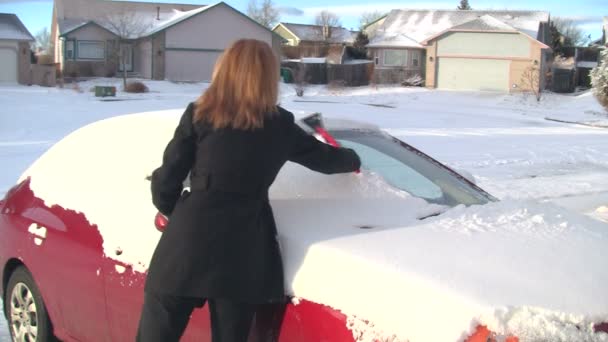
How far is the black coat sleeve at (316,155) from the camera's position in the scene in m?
3.02

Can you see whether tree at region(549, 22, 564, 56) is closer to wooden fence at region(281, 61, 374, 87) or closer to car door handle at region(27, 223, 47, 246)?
wooden fence at region(281, 61, 374, 87)

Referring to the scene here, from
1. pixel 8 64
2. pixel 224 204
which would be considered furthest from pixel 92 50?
pixel 224 204

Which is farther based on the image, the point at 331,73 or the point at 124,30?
the point at 331,73

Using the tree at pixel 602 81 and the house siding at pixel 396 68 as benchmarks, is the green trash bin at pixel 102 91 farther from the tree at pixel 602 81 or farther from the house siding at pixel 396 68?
the house siding at pixel 396 68

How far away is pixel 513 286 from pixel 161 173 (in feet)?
4.52

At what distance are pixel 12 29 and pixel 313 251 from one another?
4673cm

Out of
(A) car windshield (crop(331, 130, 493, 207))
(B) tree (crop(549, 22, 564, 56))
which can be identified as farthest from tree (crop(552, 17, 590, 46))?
(A) car windshield (crop(331, 130, 493, 207))

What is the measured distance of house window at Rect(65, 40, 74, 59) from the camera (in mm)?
50406

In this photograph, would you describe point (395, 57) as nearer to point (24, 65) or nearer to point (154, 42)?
point (154, 42)

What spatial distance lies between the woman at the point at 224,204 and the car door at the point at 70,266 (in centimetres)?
80

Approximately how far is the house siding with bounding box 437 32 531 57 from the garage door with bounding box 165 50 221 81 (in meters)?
15.6

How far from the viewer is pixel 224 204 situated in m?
2.82

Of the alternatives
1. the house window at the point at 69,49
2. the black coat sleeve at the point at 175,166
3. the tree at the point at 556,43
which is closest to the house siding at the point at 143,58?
the house window at the point at 69,49

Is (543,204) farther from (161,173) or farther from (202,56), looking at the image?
(202,56)
